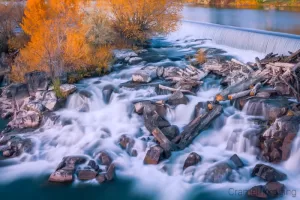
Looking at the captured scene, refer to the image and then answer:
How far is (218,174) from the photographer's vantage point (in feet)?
32.1

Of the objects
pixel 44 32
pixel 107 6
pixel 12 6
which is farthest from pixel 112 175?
pixel 12 6

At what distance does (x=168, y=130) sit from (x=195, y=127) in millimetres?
879

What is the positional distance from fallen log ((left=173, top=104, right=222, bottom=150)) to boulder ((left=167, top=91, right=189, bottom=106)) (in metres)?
1.13

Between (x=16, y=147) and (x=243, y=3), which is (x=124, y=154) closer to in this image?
(x=16, y=147)

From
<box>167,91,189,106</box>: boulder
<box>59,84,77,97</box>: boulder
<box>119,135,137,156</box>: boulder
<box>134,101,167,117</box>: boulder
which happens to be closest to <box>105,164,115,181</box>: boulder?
<box>119,135,137,156</box>: boulder

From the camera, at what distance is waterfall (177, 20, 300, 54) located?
16.9m

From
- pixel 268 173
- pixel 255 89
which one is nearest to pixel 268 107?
pixel 255 89

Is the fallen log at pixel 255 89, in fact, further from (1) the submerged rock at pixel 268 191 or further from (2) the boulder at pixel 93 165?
(2) the boulder at pixel 93 165

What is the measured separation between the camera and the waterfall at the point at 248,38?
16.9m

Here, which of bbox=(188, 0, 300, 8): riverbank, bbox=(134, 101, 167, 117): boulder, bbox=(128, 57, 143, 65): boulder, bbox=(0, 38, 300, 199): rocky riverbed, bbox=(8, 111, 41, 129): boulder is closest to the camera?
bbox=(0, 38, 300, 199): rocky riverbed

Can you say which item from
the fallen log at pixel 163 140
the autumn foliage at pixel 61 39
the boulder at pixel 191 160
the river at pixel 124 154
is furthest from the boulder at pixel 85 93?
the boulder at pixel 191 160

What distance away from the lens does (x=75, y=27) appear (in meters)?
16.5

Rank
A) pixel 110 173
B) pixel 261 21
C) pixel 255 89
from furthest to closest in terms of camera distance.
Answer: pixel 261 21
pixel 255 89
pixel 110 173

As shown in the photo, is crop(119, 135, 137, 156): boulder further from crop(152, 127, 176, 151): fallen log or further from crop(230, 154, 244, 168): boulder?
crop(230, 154, 244, 168): boulder
